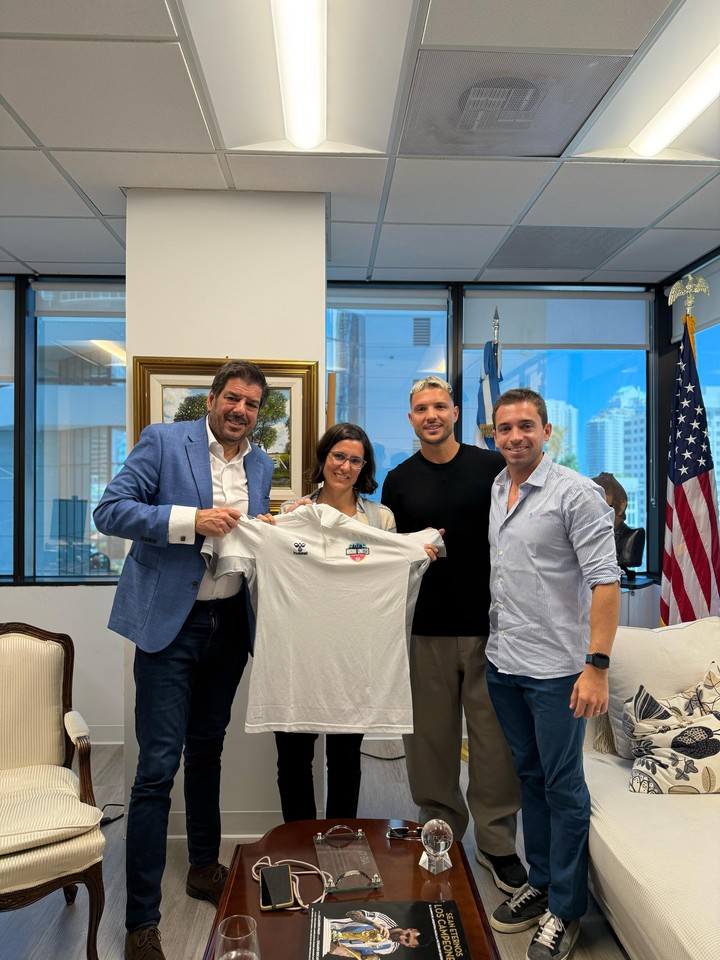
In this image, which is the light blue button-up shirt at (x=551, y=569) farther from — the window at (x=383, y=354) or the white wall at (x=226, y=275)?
the window at (x=383, y=354)

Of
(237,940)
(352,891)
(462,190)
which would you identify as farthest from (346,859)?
(462,190)

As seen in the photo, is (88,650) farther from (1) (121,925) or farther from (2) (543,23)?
(2) (543,23)

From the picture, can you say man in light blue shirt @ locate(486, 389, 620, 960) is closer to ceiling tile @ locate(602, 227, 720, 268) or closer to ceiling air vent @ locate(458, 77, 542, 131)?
ceiling air vent @ locate(458, 77, 542, 131)

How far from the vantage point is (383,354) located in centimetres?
466

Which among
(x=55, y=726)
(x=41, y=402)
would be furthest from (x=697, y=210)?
(x=41, y=402)

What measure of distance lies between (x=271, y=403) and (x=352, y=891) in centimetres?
202

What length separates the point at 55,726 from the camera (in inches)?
101

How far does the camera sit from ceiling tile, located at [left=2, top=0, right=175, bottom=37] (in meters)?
1.93

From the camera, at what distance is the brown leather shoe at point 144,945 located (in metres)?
2.09

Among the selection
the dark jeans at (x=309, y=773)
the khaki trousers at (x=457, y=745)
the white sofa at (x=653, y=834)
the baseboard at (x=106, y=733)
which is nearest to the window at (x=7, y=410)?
the baseboard at (x=106, y=733)

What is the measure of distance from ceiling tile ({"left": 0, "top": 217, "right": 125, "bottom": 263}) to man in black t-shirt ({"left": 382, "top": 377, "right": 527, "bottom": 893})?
2146 mm

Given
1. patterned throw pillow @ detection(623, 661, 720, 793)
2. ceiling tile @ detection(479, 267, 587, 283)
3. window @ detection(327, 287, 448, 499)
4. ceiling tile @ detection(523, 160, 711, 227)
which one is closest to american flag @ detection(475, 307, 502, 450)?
ceiling tile @ detection(479, 267, 587, 283)

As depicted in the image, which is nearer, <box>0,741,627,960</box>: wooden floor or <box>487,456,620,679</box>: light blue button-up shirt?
<box>487,456,620,679</box>: light blue button-up shirt

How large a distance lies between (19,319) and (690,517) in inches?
165
